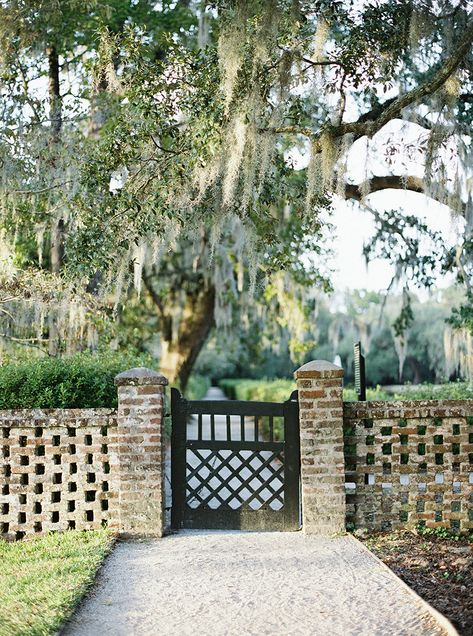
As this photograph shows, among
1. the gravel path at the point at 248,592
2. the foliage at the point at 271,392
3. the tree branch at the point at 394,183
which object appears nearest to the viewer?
the gravel path at the point at 248,592

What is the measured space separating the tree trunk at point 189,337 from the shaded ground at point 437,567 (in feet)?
38.5

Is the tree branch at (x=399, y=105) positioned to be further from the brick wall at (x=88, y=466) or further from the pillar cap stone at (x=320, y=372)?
the brick wall at (x=88, y=466)

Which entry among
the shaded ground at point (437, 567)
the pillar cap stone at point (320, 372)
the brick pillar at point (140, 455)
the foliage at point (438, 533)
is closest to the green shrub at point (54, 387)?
the brick pillar at point (140, 455)

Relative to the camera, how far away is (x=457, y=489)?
723 centimetres

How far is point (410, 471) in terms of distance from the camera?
7.16 metres

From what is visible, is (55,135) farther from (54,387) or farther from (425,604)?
(425,604)

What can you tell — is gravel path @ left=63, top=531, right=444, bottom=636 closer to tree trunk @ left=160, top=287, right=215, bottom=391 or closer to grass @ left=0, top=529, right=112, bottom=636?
grass @ left=0, top=529, right=112, bottom=636

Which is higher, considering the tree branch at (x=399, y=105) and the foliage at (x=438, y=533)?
the tree branch at (x=399, y=105)

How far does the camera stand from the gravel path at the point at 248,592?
4.57 m

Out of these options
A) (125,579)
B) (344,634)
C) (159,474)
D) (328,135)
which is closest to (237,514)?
(159,474)

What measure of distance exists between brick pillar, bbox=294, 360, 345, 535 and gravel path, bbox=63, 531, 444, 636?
0.28 metres

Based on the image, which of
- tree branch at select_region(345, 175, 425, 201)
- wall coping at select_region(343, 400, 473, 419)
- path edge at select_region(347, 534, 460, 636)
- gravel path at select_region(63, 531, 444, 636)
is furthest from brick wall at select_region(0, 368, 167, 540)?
tree branch at select_region(345, 175, 425, 201)

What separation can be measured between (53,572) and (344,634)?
7.23ft

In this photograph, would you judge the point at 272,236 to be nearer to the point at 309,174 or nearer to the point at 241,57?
the point at 309,174
